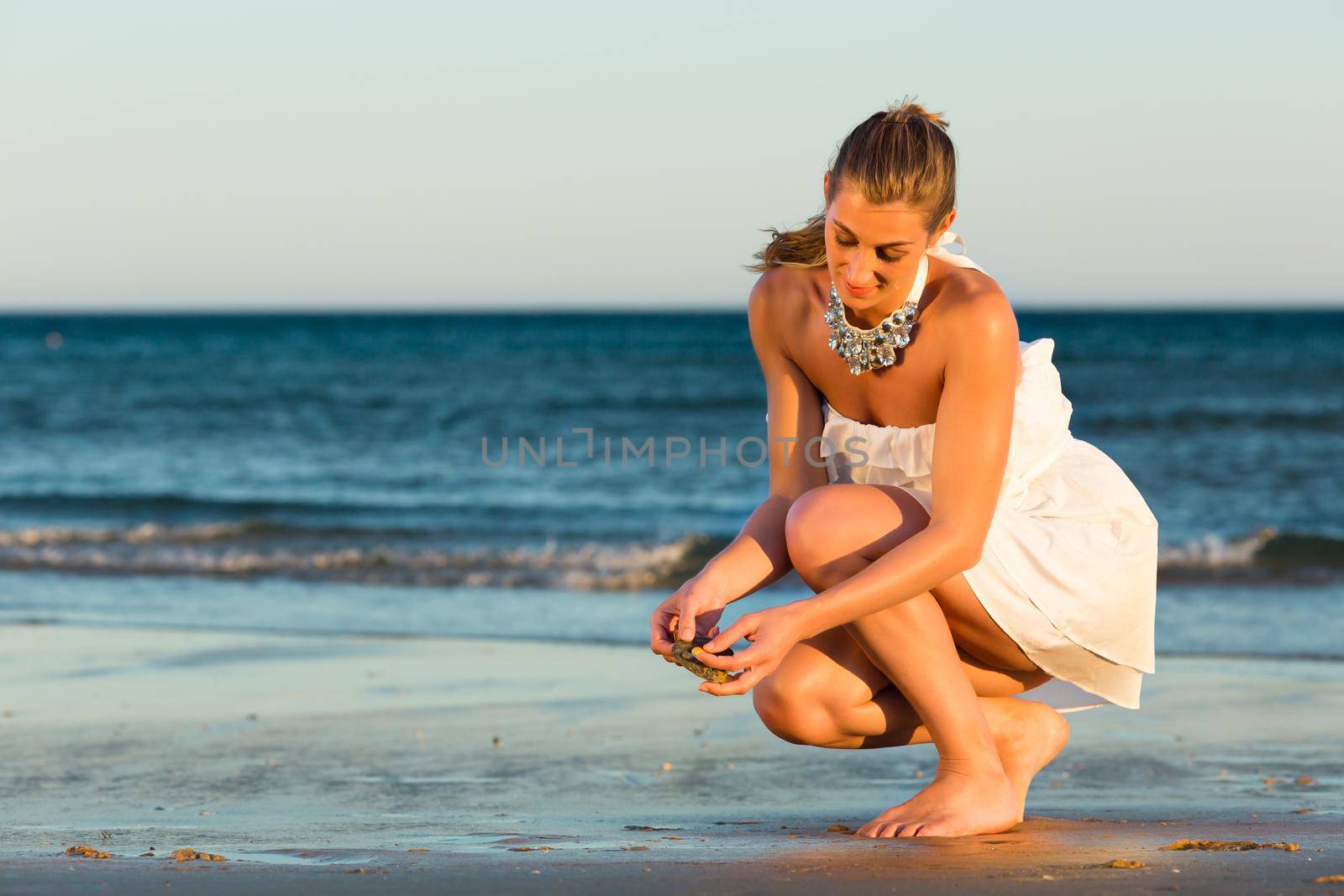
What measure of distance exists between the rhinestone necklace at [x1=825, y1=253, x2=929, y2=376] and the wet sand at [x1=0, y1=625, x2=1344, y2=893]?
35.5 inches

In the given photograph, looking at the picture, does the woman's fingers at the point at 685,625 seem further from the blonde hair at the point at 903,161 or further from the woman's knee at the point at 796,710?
the blonde hair at the point at 903,161

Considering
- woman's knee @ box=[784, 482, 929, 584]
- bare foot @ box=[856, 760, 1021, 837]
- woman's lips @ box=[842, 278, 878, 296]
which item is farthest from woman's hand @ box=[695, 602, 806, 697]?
woman's lips @ box=[842, 278, 878, 296]

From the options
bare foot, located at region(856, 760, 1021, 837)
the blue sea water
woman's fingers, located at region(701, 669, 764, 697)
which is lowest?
the blue sea water

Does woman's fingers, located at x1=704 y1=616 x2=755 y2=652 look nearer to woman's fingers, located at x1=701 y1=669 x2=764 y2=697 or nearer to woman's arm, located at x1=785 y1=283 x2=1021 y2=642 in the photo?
woman's fingers, located at x1=701 y1=669 x2=764 y2=697

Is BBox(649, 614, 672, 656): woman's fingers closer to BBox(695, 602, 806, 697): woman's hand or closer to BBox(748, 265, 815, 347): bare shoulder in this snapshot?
BBox(695, 602, 806, 697): woman's hand

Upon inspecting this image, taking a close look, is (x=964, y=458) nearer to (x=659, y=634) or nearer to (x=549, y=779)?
(x=659, y=634)

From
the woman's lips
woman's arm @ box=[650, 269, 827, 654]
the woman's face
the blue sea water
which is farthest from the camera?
the blue sea water

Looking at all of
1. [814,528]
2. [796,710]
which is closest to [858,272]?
[814,528]

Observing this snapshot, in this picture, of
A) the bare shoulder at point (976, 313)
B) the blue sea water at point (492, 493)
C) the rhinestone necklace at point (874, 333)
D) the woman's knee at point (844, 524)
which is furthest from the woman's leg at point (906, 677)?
the blue sea water at point (492, 493)

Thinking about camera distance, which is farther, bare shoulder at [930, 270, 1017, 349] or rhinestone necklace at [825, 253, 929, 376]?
rhinestone necklace at [825, 253, 929, 376]

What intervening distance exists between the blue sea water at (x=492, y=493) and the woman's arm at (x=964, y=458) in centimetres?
388

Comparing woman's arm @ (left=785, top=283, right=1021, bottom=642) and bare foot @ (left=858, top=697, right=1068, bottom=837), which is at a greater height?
woman's arm @ (left=785, top=283, right=1021, bottom=642)

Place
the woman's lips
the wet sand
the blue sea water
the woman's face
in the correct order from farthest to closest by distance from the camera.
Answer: the blue sea water < the woman's lips < the woman's face < the wet sand

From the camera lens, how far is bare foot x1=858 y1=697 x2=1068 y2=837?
2607mm
